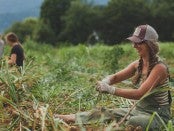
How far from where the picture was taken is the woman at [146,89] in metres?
6.70

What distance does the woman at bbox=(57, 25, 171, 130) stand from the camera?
670 cm

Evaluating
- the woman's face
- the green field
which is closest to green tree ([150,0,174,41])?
the green field

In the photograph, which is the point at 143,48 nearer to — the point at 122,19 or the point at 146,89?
the point at 146,89

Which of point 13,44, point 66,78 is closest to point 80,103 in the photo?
point 66,78

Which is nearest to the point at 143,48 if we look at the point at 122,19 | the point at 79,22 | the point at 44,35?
the point at 122,19

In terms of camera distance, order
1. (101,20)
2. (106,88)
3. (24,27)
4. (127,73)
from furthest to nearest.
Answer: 1. (24,27)
2. (101,20)
3. (127,73)
4. (106,88)

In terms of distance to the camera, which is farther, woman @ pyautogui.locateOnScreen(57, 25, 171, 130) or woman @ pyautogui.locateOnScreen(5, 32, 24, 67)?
woman @ pyautogui.locateOnScreen(5, 32, 24, 67)

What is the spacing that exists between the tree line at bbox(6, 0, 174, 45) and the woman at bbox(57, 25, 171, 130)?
56.7 meters

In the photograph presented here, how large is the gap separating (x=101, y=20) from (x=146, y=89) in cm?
7092

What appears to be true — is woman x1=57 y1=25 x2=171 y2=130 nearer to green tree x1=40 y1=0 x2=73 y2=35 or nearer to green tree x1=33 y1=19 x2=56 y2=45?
green tree x1=33 y1=19 x2=56 y2=45

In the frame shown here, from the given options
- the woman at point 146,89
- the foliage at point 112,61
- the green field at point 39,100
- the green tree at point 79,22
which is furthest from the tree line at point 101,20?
the woman at point 146,89

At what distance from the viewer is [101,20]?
254 ft

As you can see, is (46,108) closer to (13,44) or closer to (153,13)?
(13,44)

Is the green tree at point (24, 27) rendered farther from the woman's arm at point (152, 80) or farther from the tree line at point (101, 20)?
the woman's arm at point (152, 80)
